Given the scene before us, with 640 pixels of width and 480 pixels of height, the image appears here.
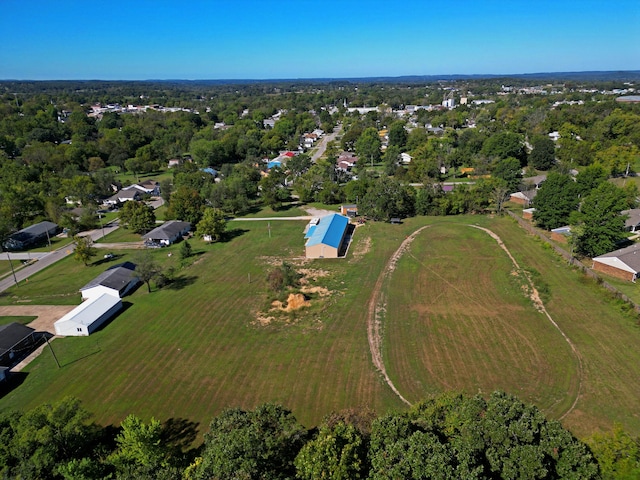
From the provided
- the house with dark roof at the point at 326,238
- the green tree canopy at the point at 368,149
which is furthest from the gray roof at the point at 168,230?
the green tree canopy at the point at 368,149

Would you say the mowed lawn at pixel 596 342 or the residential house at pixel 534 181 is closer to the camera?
the mowed lawn at pixel 596 342

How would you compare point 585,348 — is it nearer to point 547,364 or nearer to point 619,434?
point 547,364

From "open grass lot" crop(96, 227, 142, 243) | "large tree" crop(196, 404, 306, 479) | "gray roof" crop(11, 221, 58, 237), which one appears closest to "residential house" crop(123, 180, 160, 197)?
"open grass lot" crop(96, 227, 142, 243)

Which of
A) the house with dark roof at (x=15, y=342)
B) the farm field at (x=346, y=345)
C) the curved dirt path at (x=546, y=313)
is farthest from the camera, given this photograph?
the house with dark roof at (x=15, y=342)

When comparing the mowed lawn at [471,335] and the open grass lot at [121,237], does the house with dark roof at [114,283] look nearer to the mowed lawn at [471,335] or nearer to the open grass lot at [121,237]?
the open grass lot at [121,237]

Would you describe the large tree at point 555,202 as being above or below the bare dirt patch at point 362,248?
above

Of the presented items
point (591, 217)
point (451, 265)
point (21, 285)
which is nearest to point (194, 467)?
point (451, 265)

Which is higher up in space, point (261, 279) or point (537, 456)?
point (537, 456)
